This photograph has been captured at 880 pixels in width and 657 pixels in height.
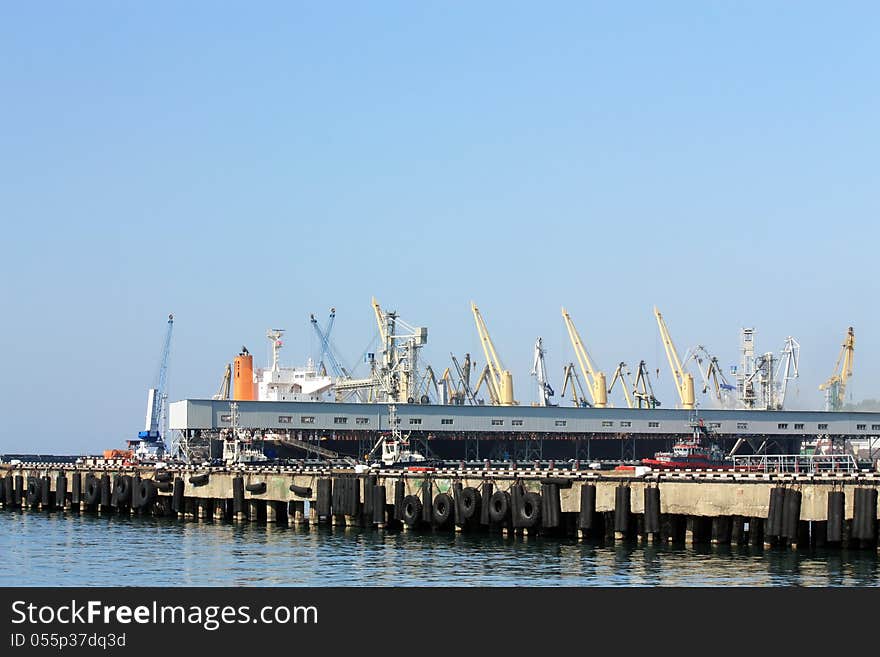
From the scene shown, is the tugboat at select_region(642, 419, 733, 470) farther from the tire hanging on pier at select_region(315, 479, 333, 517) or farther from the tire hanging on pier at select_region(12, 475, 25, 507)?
the tire hanging on pier at select_region(12, 475, 25, 507)

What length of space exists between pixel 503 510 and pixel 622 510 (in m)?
6.91

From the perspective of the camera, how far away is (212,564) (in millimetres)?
58531

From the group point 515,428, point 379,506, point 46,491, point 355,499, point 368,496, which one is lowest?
point 46,491

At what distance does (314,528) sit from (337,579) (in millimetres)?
24905

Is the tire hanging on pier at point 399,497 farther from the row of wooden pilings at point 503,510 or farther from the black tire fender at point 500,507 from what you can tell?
Answer: the black tire fender at point 500,507

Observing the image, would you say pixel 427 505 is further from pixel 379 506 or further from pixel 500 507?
pixel 500 507

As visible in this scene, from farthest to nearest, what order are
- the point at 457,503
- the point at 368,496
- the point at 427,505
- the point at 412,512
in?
the point at 368,496
the point at 412,512
the point at 427,505
the point at 457,503

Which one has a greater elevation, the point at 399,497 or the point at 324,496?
the point at 399,497

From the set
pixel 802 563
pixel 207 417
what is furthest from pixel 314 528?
pixel 207 417

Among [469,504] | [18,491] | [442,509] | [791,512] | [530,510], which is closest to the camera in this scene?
[791,512]

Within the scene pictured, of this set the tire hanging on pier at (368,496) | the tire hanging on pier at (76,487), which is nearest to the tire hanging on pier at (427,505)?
the tire hanging on pier at (368,496)

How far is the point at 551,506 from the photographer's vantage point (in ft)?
222

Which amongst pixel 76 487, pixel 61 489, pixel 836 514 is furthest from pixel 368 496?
pixel 61 489
